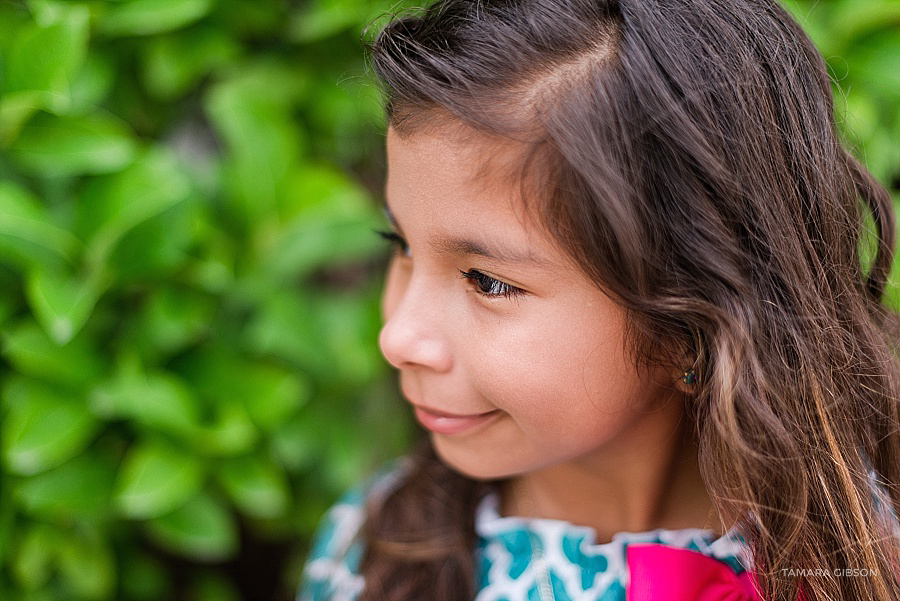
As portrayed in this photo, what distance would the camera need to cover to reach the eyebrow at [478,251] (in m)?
0.87

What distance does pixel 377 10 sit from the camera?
1.38m

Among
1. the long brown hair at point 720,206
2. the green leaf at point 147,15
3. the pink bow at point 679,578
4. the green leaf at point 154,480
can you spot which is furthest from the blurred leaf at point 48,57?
the pink bow at point 679,578

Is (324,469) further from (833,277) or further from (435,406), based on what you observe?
(833,277)

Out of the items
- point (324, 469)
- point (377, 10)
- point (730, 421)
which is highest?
point (377, 10)

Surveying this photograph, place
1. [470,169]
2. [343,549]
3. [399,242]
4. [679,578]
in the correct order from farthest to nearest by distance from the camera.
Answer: [343,549] → [399,242] → [679,578] → [470,169]

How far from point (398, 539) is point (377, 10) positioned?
2.93 feet

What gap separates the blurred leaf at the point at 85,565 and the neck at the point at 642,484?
2.61ft

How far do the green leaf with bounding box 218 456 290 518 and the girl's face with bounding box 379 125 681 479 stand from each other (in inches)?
20.9

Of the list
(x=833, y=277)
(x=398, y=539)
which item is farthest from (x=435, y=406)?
(x=833, y=277)

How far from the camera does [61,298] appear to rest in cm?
116

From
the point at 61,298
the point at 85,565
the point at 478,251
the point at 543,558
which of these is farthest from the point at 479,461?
the point at 85,565

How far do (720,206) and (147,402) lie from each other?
2.89ft

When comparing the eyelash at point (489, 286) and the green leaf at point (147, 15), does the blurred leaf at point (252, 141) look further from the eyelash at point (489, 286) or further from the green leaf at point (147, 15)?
the eyelash at point (489, 286)

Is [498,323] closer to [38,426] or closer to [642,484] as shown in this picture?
[642,484]
